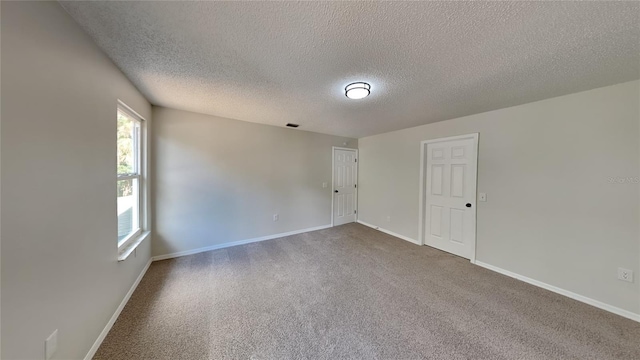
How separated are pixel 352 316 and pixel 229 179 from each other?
2.76 meters

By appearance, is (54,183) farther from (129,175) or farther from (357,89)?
(357,89)

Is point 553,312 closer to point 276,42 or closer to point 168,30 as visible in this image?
point 276,42

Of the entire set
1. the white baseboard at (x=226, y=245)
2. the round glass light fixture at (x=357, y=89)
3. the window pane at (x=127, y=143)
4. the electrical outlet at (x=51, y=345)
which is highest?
the round glass light fixture at (x=357, y=89)

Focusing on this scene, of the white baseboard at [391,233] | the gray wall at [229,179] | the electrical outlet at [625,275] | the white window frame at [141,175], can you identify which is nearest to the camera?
the electrical outlet at [625,275]

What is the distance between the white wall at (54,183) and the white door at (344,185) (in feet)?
12.4

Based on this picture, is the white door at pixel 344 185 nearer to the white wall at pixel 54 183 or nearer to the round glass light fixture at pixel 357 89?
the round glass light fixture at pixel 357 89

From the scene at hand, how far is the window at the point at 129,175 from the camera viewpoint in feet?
6.92

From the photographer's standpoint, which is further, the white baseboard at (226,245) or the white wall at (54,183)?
the white baseboard at (226,245)

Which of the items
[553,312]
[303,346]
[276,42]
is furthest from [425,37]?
[553,312]

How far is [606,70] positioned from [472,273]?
8.01 feet

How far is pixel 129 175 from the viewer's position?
2283 millimetres

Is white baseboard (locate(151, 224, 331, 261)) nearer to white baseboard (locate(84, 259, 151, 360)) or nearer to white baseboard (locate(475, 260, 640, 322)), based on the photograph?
white baseboard (locate(84, 259, 151, 360))

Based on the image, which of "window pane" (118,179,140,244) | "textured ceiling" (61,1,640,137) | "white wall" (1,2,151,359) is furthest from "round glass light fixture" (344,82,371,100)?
"window pane" (118,179,140,244)

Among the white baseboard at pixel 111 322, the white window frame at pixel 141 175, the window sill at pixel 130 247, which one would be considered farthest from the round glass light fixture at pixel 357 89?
the white baseboard at pixel 111 322
